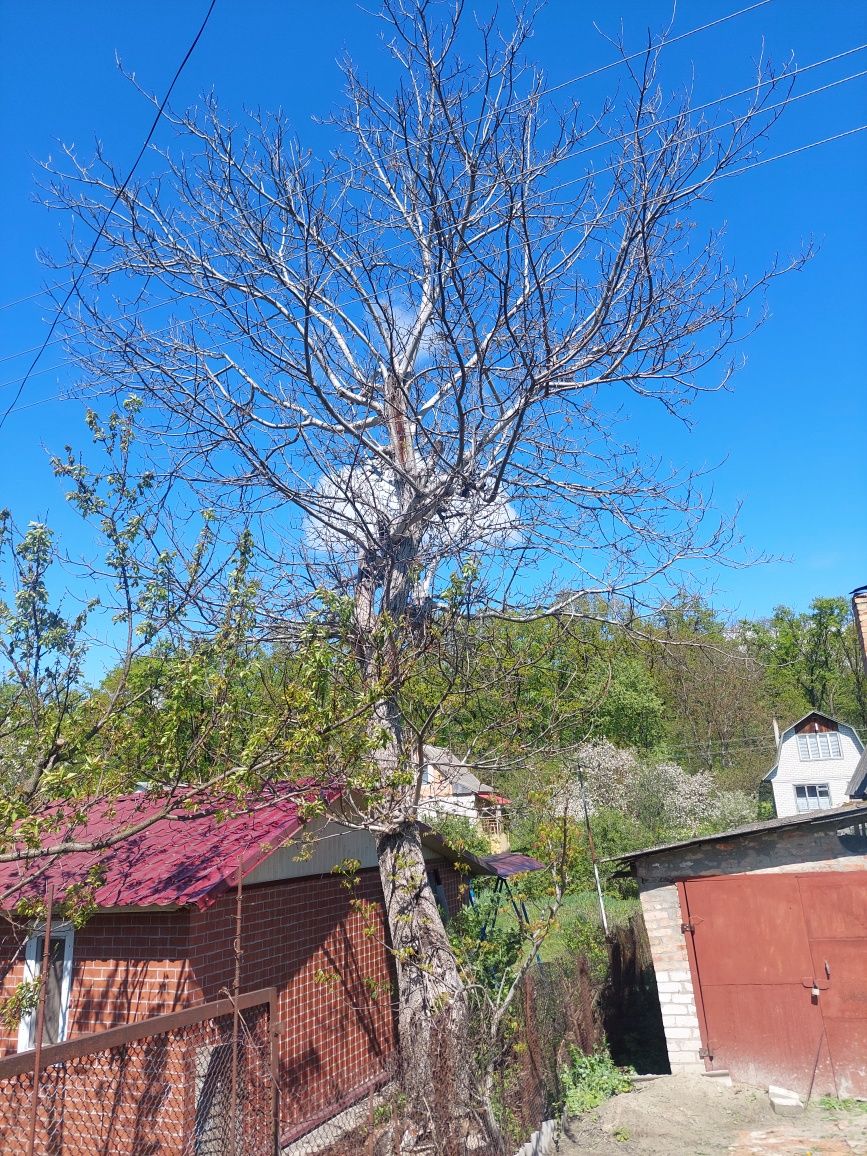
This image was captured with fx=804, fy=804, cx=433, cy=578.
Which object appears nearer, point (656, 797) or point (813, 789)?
point (656, 797)

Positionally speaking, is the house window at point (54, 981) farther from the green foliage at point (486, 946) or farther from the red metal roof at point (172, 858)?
the green foliage at point (486, 946)

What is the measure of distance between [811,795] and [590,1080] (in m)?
35.5

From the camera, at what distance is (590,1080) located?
8.92 meters

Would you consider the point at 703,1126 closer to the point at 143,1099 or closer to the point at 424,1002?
the point at 424,1002

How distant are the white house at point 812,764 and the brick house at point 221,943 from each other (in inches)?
1382

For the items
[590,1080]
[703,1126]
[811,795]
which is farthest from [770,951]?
[811,795]

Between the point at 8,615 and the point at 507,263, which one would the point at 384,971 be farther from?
the point at 507,263

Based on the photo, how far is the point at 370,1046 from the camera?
945cm

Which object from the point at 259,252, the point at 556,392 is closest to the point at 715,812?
the point at 556,392

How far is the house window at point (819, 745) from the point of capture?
1549 inches

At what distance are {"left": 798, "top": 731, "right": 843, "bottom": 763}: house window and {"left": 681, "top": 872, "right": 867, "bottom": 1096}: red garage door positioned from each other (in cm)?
3394

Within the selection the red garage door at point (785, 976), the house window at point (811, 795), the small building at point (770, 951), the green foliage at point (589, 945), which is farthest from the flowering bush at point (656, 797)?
the red garage door at point (785, 976)

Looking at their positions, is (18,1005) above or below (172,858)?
below

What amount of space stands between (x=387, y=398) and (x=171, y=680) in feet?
13.7
